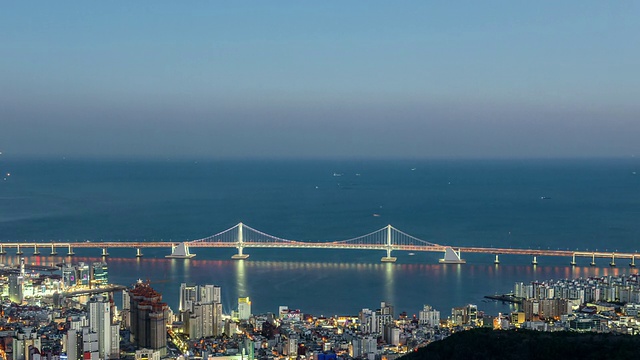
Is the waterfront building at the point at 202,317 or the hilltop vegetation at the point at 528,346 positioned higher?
the hilltop vegetation at the point at 528,346

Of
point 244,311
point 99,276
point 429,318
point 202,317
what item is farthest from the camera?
point 99,276

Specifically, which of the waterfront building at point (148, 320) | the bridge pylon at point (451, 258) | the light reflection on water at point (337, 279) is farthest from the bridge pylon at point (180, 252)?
the waterfront building at point (148, 320)

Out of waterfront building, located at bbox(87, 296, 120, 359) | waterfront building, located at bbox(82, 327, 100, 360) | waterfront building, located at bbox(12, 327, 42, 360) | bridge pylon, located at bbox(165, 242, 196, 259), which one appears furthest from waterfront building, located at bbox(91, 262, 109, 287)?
waterfront building, located at bbox(82, 327, 100, 360)

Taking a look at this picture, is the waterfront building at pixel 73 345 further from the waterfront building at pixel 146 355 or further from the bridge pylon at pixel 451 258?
the bridge pylon at pixel 451 258

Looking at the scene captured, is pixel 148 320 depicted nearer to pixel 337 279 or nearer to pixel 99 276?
pixel 99 276

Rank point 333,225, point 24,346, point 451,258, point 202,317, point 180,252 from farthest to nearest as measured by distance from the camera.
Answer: point 333,225 < point 180,252 < point 451,258 < point 202,317 < point 24,346

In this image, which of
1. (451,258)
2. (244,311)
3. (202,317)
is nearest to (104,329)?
(202,317)
